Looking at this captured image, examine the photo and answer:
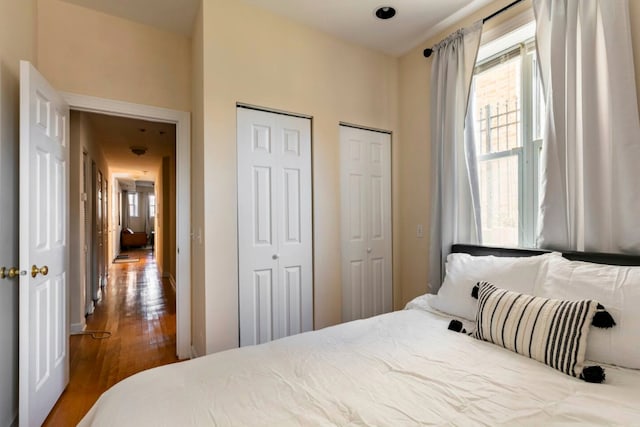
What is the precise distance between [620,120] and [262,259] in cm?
231

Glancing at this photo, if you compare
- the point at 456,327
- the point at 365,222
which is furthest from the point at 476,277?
the point at 365,222

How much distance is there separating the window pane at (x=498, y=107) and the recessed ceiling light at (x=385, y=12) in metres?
0.84

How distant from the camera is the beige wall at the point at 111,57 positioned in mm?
2350

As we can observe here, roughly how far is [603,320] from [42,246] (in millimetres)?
2901

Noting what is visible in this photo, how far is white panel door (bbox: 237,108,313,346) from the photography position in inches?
93.4

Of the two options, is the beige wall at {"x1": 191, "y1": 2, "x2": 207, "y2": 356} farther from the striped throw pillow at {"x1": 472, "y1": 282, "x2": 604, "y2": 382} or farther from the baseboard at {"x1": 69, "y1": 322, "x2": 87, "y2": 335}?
the striped throw pillow at {"x1": 472, "y1": 282, "x2": 604, "y2": 382}

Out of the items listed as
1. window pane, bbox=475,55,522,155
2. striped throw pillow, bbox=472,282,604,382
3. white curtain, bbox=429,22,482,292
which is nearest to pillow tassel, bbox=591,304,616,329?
striped throw pillow, bbox=472,282,604,382

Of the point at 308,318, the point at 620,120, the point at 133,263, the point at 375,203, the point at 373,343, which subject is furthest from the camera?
the point at 133,263

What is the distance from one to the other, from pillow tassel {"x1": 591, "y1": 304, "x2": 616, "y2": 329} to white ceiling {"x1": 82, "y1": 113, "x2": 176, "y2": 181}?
4171 mm

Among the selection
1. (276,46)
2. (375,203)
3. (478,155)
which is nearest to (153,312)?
(375,203)

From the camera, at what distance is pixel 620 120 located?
5.23 ft

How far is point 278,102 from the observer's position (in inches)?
98.7

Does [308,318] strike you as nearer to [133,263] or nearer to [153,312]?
[153,312]

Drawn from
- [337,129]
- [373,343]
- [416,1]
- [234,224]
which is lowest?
[373,343]
